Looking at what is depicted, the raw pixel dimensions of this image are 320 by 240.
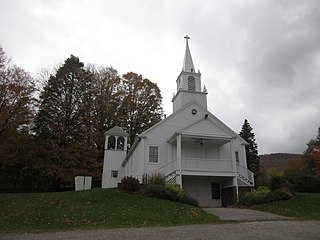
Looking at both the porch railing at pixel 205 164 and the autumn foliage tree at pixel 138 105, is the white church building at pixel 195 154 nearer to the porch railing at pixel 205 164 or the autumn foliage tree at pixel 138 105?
the porch railing at pixel 205 164

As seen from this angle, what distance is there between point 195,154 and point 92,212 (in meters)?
11.7

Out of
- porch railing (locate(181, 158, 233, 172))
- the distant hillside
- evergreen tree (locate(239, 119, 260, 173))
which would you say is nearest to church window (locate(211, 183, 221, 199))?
porch railing (locate(181, 158, 233, 172))

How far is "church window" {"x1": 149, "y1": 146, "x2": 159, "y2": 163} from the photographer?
24.2 meters

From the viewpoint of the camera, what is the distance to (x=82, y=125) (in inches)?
1350

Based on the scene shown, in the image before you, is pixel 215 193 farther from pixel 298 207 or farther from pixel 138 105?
pixel 138 105

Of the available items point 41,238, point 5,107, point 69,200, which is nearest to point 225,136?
point 69,200

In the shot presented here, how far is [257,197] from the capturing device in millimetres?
20938

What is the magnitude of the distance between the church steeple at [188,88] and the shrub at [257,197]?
9510 mm

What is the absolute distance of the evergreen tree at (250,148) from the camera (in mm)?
43616

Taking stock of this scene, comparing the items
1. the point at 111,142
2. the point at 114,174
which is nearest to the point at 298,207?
the point at 114,174

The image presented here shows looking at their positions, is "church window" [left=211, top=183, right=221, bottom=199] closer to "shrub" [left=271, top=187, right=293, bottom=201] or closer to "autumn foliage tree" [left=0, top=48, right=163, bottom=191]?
"shrub" [left=271, top=187, right=293, bottom=201]

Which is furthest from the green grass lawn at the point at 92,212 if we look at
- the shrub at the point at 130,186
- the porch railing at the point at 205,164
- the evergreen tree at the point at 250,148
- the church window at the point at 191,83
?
the evergreen tree at the point at 250,148

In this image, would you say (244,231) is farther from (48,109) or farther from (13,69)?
(48,109)

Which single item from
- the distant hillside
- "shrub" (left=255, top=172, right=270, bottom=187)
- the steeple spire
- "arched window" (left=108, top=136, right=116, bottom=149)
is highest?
the steeple spire
